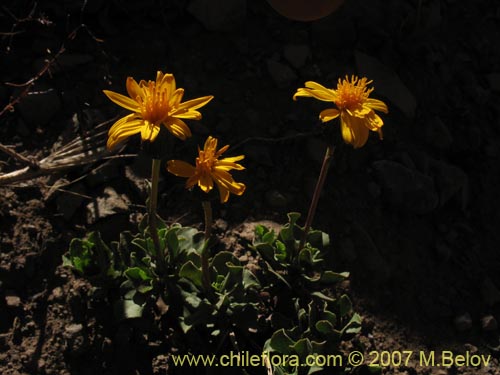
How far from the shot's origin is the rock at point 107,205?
311 centimetres

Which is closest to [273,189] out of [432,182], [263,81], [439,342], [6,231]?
[263,81]

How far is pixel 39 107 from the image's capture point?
3391mm

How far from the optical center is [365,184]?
355 cm

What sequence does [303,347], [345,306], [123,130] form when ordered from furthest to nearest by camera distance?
[345,306]
[303,347]
[123,130]

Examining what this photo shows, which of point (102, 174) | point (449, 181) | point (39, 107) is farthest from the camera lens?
point (449, 181)

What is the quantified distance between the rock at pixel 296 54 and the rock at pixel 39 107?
1426 mm

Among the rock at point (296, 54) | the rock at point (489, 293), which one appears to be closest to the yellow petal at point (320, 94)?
A: the rock at point (296, 54)

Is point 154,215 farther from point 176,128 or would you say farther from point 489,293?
point 489,293

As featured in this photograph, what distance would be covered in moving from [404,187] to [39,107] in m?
2.15

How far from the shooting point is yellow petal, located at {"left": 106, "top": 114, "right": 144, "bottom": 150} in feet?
6.98

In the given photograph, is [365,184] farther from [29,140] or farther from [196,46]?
[29,140]

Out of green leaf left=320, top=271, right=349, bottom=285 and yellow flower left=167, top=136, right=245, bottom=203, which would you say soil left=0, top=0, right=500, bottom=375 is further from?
yellow flower left=167, top=136, right=245, bottom=203

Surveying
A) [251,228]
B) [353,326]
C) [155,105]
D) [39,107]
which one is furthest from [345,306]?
[39,107]

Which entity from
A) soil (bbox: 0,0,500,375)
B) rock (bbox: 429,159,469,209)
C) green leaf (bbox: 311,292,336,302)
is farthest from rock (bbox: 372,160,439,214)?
green leaf (bbox: 311,292,336,302)
